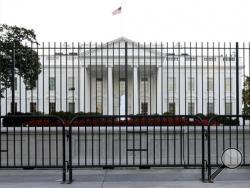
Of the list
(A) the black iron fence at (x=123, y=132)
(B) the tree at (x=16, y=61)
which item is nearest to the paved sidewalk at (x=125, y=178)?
(A) the black iron fence at (x=123, y=132)

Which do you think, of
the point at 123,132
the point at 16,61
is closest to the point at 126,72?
the point at 123,132

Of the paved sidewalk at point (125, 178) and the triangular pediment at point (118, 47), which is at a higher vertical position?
the triangular pediment at point (118, 47)

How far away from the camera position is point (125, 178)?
26.9 ft

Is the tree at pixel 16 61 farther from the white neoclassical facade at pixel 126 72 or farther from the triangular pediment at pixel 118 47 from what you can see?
the triangular pediment at pixel 118 47

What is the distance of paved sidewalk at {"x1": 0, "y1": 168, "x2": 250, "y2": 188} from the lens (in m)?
7.45

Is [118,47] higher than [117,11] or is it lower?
lower

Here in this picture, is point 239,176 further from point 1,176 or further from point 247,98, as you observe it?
point 247,98

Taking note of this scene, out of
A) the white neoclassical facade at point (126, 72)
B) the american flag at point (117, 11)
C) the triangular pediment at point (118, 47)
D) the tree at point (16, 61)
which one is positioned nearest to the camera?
the triangular pediment at point (118, 47)

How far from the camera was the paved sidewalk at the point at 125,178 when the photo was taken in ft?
24.5

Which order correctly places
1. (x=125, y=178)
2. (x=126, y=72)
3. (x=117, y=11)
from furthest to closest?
(x=117, y=11) < (x=126, y=72) < (x=125, y=178)

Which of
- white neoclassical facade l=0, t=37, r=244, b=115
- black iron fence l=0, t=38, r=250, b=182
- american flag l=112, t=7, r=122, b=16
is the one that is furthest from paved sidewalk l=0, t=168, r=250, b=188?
american flag l=112, t=7, r=122, b=16

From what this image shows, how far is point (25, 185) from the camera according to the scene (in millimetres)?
7492

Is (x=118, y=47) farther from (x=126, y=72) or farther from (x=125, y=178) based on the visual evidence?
(x=125, y=178)

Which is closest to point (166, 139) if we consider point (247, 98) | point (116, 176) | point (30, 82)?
point (116, 176)
